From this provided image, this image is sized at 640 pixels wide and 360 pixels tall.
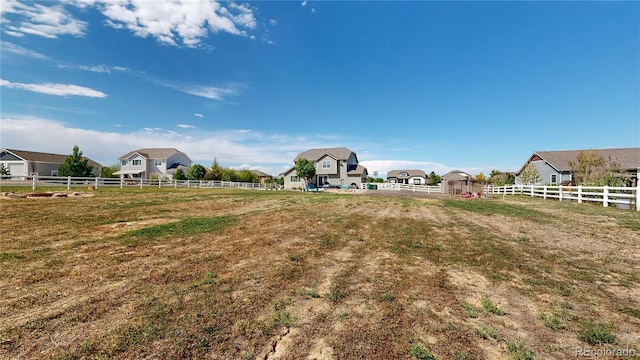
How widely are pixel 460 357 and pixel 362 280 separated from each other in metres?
2.13

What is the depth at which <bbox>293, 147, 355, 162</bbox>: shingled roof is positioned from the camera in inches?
2092

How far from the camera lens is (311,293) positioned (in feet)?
14.4

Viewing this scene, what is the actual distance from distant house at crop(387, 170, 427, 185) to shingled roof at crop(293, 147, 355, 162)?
3267 centimetres

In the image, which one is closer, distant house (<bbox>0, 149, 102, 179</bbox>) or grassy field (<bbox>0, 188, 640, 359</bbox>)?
grassy field (<bbox>0, 188, 640, 359</bbox>)

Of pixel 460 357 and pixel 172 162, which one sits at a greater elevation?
pixel 172 162

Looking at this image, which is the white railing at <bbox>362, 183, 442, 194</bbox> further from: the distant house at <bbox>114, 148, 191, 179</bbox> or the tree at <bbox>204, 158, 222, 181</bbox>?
the distant house at <bbox>114, 148, 191, 179</bbox>

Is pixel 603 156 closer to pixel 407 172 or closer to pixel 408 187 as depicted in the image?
pixel 408 187

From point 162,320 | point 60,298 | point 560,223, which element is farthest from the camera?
point 560,223

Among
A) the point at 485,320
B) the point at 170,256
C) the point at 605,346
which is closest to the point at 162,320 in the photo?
the point at 170,256

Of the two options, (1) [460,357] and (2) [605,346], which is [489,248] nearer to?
(2) [605,346]

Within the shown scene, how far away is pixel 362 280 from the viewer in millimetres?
4953

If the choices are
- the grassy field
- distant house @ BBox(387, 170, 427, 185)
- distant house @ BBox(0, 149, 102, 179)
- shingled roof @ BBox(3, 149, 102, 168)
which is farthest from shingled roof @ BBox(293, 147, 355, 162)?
the grassy field

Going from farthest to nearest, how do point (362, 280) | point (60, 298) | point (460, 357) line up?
1. point (362, 280)
2. point (60, 298)
3. point (460, 357)

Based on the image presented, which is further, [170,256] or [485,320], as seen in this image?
[170,256]
